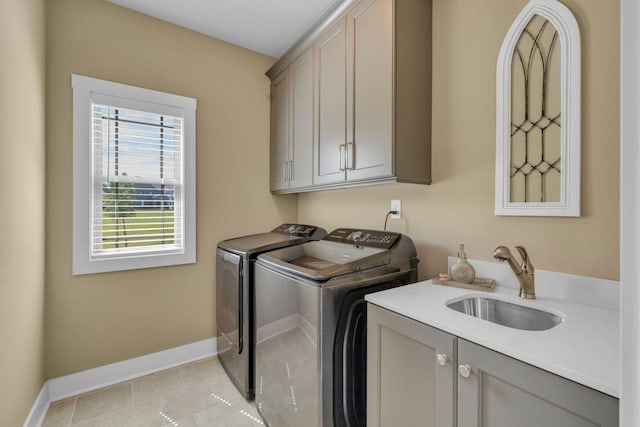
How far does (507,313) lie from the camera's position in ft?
4.50

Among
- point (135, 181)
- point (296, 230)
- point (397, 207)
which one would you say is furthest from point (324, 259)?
point (135, 181)

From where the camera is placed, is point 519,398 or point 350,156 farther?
point 350,156

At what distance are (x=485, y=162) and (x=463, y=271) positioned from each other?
0.59m

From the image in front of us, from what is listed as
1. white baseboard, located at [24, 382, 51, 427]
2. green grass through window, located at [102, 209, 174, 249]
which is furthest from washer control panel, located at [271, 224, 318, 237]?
white baseboard, located at [24, 382, 51, 427]

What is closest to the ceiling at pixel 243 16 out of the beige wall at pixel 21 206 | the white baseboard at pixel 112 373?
the beige wall at pixel 21 206

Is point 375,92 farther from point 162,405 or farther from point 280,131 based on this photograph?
point 162,405

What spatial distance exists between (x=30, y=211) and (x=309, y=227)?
1814 mm

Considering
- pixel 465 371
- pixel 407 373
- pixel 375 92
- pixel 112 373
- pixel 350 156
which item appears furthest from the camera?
pixel 112 373

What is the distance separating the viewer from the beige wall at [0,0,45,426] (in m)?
1.38

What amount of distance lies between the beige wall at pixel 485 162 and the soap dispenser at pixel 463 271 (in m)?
0.14

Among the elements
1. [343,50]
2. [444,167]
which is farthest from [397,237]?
[343,50]

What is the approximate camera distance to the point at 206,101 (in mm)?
2590

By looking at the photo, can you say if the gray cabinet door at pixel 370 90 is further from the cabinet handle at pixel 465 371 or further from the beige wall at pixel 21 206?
the beige wall at pixel 21 206

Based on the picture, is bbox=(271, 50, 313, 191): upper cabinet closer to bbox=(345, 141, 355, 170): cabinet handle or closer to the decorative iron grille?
Answer: bbox=(345, 141, 355, 170): cabinet handle
